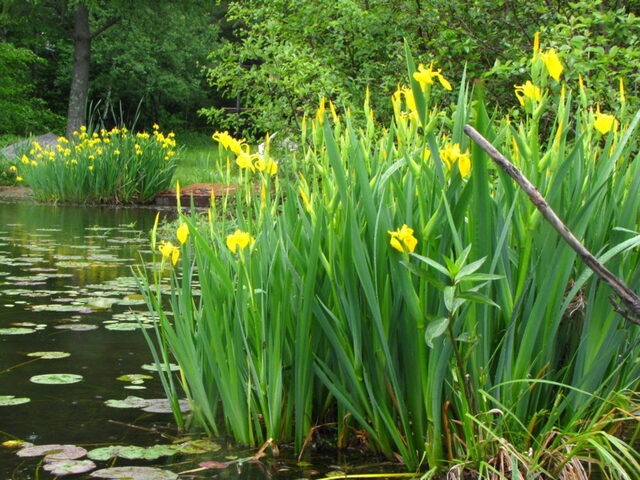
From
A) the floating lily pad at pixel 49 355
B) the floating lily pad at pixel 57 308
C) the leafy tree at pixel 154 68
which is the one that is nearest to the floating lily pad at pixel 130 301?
the floating lily pad at pixel 57 308

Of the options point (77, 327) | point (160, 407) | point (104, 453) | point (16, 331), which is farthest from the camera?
point (77, 327)

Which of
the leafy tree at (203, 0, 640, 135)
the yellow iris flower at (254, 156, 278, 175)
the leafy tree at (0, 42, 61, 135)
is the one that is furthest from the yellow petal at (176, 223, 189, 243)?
the leafy tree at (0, 42, 61, 135)

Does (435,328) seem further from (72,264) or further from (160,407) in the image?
(72,264)

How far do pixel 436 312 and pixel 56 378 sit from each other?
1.64 metres

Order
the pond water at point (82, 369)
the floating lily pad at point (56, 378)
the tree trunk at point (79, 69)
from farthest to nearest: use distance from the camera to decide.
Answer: the tree trunk at point (79, 69), the floating lily pad at point (56, 378), the pond water at point (82, 369)

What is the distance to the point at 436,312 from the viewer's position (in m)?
1.95

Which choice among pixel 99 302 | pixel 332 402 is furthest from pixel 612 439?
pixel 99 302

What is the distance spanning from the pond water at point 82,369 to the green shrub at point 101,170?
18.2ft

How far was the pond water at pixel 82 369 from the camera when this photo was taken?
211cm

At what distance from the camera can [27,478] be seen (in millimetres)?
1974

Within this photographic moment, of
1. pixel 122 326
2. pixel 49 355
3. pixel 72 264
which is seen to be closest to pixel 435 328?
pixel 49 355

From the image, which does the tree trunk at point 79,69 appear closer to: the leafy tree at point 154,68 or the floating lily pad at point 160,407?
the leafy tree at point 154,68

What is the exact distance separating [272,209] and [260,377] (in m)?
0.50

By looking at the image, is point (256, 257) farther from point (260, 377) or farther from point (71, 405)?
point (71, 405)
